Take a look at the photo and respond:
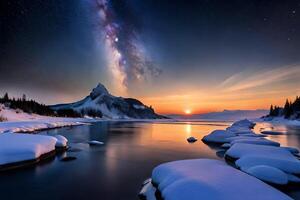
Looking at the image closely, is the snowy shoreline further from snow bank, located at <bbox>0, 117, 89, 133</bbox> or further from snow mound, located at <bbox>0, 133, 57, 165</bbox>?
snow bank, located at <bbox>0, 117, 89, 133</bbox>

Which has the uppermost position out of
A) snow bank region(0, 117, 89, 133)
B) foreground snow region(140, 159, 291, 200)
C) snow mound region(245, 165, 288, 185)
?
snow bank region(0, 117, 89, 133)

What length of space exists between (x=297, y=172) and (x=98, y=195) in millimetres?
11241

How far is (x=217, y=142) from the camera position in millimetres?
30172

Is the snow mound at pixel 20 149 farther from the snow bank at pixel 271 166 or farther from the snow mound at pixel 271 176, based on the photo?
the snow mound at pixel 271 176

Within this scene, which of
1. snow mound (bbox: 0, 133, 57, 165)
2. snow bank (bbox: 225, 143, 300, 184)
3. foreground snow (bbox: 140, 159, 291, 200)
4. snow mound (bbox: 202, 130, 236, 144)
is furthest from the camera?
snow mound (bbox: 202, 130, 236, 144)

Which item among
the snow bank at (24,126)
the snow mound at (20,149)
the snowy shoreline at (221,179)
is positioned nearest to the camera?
the snowy shoreline at (221,179)

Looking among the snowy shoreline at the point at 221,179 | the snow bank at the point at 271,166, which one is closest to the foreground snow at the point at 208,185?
the snowy shoreline at the point at 221,179

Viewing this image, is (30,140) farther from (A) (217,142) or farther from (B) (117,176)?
(A) (217,142)

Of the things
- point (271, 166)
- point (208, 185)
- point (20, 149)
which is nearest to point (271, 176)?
point (271, 166)

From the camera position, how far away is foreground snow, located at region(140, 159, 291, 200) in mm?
7379

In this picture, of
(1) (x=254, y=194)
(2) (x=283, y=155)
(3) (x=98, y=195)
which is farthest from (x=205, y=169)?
(2) (x=283, y=155)

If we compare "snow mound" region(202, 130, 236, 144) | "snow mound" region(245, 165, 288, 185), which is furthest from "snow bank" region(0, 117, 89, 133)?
"snow mound" region(245, 165, 288, 185)

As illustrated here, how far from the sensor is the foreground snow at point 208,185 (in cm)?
738

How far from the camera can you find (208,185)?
26.3 ft
